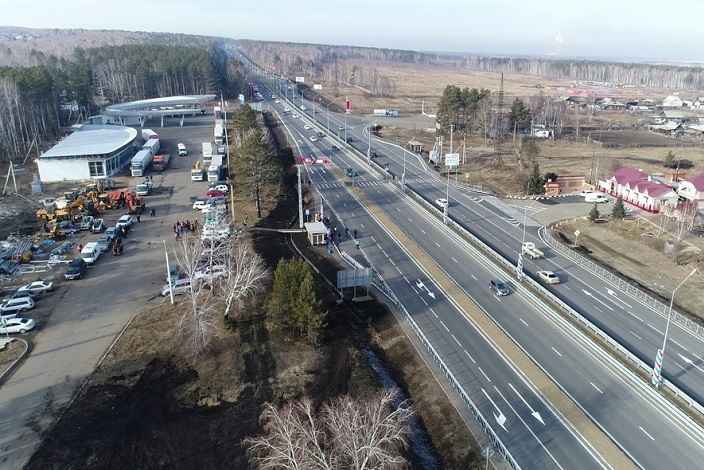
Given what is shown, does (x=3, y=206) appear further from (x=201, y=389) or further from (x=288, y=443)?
(x=288, y=443)

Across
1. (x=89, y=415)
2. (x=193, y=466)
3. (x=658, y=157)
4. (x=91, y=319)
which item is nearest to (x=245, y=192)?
(x=91, y=319)

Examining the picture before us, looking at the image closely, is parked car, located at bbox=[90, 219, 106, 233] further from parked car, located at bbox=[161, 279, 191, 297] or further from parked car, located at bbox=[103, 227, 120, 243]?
parked car, located at bbox=[161, 279, 191, 297]

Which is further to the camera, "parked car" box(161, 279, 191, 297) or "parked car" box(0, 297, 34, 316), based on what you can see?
"parked car" box(161, 279, 191, 297)

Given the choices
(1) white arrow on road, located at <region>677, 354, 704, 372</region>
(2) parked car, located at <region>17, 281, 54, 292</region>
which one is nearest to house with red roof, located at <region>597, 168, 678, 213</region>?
(1) white arrow on road, located at <region>677, 354, 704, 372</region>

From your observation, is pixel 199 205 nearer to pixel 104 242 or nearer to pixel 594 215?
pixel 104 242

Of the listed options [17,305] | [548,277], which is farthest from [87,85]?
[548,277]

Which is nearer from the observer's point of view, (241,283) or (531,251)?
(241,283)

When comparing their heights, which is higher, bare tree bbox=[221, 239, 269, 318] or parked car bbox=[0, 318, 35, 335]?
bare tree bbox=[221, 239, 269, 318]
